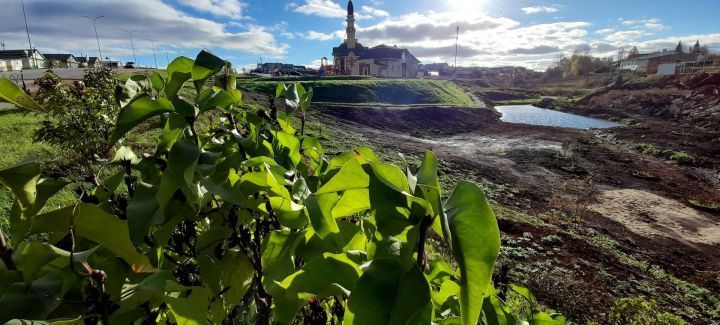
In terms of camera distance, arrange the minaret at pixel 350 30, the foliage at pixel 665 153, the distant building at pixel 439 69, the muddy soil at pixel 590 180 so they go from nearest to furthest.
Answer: the muddy soil at pixel 590 180 < the foliage at pixel 665 153 < the minaret at pixel 350 30 < the distant building at pixel 439 69

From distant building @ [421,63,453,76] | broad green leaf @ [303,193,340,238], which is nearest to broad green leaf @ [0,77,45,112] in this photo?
broad green leaf @ [303,193,340,238]

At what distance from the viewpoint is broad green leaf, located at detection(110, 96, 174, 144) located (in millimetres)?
662

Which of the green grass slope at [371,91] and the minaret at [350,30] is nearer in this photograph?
the green grass slope at [371,91]

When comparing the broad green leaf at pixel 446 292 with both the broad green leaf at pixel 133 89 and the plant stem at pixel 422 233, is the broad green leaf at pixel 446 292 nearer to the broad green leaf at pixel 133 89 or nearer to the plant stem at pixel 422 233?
the plant stem at pixel 422 233

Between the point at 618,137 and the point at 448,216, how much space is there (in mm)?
33310

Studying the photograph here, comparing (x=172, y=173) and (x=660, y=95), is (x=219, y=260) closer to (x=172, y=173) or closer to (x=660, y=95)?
(x=172, y=173)

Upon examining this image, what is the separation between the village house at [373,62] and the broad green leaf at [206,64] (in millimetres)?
55982

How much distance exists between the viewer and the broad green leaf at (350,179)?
1.79ft

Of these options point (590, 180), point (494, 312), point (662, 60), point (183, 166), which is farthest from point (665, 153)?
point (662, 60)

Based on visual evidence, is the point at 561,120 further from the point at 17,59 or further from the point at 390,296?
the point at 17,59

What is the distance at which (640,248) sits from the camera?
10.3m

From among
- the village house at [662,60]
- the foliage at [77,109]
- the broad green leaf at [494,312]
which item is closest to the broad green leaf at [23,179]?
the broad green leaf at [494,312]

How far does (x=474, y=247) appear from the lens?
45 centimetres

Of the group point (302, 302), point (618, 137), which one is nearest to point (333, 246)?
point (302, 302)
